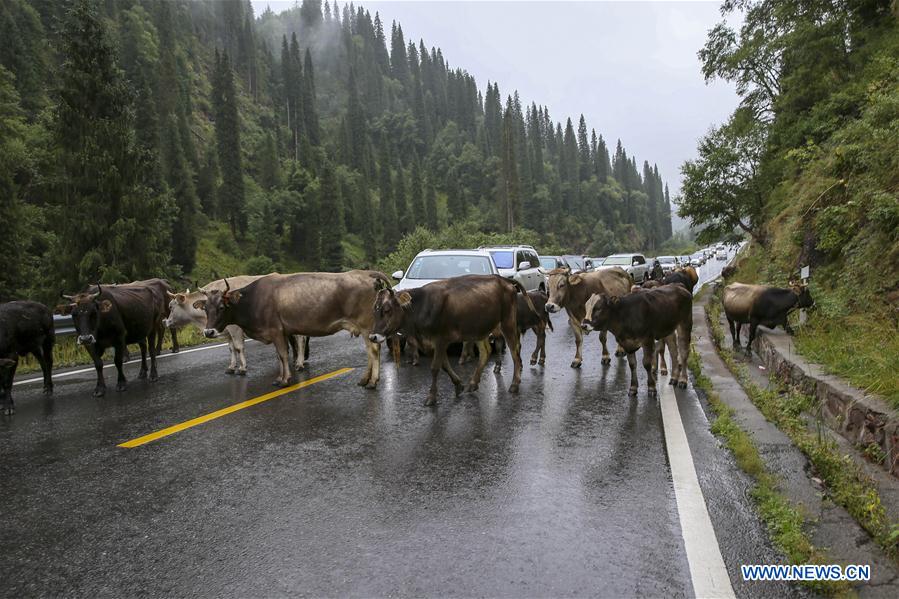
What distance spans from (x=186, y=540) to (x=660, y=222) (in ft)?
599

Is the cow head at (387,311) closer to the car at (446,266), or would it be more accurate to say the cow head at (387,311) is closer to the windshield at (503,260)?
the car at (446,266)

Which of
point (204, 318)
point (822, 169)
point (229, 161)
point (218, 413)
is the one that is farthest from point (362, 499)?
point (229, 161)

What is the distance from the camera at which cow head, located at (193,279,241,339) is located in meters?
8.46

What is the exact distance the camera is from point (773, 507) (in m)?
3.90

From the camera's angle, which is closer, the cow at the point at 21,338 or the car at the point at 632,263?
the cow at the point at 21,338

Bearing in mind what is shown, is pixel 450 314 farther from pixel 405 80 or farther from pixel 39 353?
pixel 405 80

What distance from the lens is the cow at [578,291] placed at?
9852 millimetres

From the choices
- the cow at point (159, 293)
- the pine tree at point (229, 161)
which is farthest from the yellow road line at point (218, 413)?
the pine tree at point (229, 161)

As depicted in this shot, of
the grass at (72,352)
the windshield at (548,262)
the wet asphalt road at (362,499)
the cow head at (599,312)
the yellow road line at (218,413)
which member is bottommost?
the wet asphalt road at (362,499)

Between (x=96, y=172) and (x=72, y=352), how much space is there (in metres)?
21.1

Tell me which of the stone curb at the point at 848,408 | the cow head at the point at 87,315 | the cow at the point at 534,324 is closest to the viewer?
the stone curb at the point at 848,408

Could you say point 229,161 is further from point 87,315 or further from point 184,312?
point 87,315

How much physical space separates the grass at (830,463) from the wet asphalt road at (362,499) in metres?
0.65

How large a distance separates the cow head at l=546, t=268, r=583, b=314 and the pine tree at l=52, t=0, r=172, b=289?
2493cm
